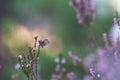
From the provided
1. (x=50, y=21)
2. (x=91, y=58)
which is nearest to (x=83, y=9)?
(x=91, y=58)

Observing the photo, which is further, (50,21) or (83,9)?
(50,21)

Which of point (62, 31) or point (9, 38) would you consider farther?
point (62, 31)

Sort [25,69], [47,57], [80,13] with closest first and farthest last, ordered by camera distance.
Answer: [25,69] < [80,13] < [47,57]

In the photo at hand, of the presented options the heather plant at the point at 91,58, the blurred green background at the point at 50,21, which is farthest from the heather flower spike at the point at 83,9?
the blurred green background at the point at 50,21

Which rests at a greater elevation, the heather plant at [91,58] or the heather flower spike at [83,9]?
the heather flower spike at [83,9]

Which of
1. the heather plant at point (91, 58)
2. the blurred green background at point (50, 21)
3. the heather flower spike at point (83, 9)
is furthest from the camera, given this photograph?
the blurred green background at point (50, 21)

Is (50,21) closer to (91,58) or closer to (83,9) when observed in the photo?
(91,58)

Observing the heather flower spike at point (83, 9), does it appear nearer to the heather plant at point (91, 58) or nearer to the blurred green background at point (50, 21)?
the heather plant at point (91, 58)

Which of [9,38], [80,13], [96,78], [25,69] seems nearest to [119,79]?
[96,78]

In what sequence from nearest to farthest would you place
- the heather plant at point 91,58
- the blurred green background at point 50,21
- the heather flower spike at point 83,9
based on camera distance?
the heather plant at point 91,58, the heather flower spike at point 83,9, the blurred green background at point 50,21

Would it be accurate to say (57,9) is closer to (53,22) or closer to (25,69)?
(53,22)

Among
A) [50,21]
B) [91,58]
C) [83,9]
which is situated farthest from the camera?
[50,21]
